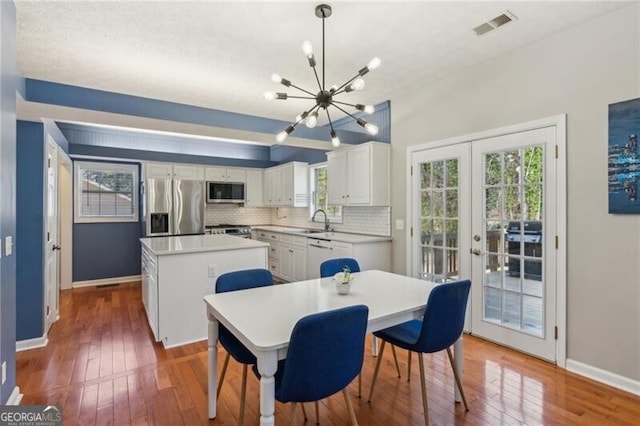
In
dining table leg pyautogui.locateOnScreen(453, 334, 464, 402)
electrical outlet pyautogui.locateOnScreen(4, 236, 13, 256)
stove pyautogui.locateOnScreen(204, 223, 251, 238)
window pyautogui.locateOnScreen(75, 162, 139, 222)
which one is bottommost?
dining table leg pyautogui.locateOnScreen(453, 334, 464, 402)

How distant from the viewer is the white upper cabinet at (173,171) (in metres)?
5.82

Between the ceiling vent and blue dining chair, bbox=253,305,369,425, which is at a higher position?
the ceiling vent

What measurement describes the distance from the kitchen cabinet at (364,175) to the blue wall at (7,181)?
340 centimetres

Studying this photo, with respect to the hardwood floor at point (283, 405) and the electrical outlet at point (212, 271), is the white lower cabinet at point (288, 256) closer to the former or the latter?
the electrical outlet at point (212, 271)

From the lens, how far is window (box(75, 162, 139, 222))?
18.4ft

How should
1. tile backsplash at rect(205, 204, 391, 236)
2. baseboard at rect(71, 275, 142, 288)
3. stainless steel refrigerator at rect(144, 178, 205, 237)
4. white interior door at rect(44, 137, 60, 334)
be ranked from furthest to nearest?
stainless steel refrigerator at rect(144, 178, 205, 237) < baseboard at rect(71, 275, 142, 288) < tile backsplash at rect(205, 204, 391, 236) < white interior door at rect(44, 137, 60, 334)

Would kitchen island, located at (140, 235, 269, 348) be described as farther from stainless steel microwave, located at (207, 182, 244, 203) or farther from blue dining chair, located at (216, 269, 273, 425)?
stainless steel microwave, located at (207, 182, 244, 203)

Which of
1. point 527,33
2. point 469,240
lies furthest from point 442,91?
point 469,240

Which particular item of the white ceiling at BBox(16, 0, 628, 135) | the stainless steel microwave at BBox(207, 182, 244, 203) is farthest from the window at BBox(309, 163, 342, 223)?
the white ceiling at BBox(16, 0, 628, 135)

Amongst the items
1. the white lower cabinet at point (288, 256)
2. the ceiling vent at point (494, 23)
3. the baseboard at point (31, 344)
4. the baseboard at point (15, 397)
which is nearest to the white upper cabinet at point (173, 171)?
the white lower cabinet at point (288, 256)

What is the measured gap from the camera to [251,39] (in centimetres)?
275

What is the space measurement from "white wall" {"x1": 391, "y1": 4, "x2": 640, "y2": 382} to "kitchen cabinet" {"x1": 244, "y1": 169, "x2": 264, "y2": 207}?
16.3ft

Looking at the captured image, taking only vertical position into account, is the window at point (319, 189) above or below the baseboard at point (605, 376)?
above

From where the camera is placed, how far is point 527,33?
274 centimetres
